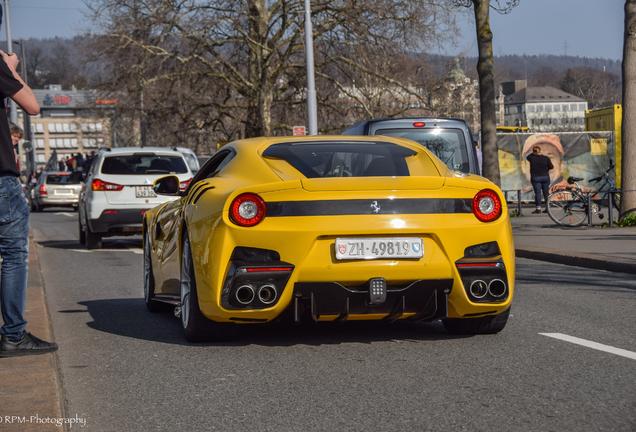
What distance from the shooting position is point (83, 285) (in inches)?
396

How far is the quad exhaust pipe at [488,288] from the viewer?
554cm

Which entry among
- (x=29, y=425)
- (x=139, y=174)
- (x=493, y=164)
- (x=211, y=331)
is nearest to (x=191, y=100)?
(x=493, y=164)

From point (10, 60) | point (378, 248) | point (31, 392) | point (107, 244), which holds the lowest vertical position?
point (107, 244)

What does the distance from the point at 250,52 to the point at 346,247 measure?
87.1 feet

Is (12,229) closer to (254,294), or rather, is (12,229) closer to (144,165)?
(254,294)

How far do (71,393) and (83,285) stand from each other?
18.0 feet

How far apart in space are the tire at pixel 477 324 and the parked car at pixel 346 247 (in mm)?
201

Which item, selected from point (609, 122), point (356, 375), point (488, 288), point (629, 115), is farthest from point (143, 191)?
point (609, 122)

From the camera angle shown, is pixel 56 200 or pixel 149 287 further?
pixel 56 200

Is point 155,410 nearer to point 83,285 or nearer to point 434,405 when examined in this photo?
point 434,405

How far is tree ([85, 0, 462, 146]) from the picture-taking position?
28734 mm

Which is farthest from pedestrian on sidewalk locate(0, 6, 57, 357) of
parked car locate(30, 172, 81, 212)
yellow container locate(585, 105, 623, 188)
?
parked car locate(30, 172, 81, 212)

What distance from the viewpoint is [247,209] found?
539cm

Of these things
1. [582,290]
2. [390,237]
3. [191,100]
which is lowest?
[582,290]
